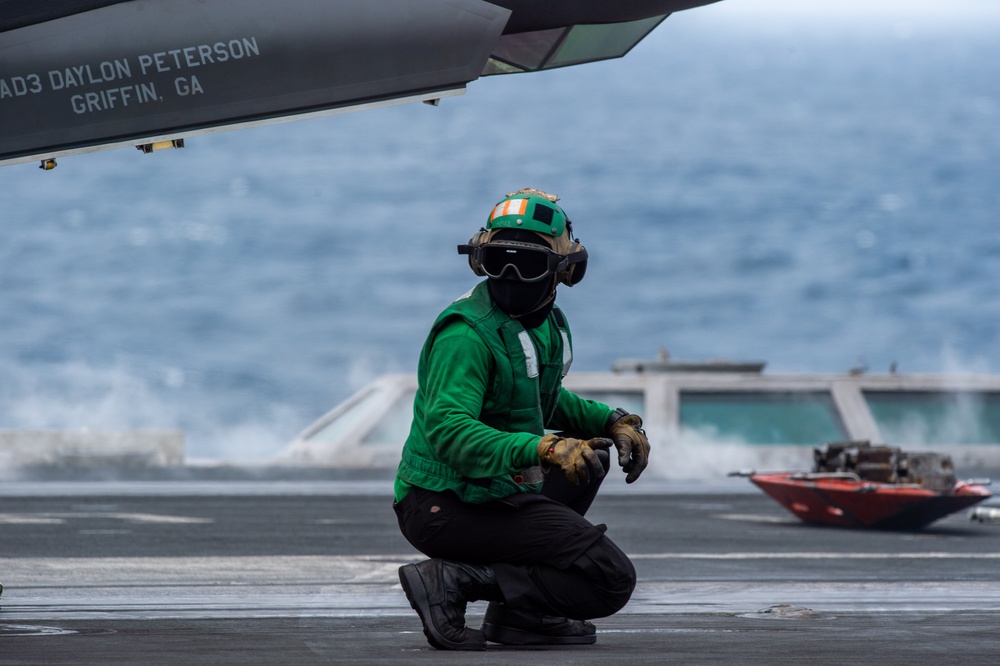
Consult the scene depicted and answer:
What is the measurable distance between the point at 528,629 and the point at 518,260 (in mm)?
1407

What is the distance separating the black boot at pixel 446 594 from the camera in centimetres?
541

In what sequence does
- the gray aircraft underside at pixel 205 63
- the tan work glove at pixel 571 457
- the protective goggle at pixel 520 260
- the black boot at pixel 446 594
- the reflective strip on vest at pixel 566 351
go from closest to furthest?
the tan work glove at pixel 571 457, the black boot at pixel 446 594, the protective goggle at pixel 520 260, the reflective strip on vest at pixel 566 351, the gray aircraft underside at pixel 205 63

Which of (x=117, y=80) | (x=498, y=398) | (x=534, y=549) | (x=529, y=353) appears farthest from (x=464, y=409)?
(x=117, y=80)

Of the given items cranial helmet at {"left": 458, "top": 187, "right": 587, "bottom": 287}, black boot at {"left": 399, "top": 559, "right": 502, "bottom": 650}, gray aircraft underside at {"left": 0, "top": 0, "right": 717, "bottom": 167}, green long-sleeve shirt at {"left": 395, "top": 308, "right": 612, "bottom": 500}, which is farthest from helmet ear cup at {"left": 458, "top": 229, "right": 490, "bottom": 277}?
gray aircraft underside at {"left": 0, "top": 0, "right": 717, "bottom": 167}

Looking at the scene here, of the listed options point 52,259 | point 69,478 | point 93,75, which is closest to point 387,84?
point 93,75

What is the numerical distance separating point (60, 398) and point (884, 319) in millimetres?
94337

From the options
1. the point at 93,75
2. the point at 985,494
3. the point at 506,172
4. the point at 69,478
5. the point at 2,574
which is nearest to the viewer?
the point at 93,75

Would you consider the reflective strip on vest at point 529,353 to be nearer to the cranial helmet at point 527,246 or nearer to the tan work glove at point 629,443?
the cranial helmet at point 527,246

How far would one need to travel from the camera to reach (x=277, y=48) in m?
7.50

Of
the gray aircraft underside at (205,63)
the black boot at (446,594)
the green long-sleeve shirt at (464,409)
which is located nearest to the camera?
the green long-sleeve shirt at (464,409)

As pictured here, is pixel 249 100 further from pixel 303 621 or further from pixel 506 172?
pixel 506 172

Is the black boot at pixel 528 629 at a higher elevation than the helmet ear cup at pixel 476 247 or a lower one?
lower

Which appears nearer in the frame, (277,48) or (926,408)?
(277,48)

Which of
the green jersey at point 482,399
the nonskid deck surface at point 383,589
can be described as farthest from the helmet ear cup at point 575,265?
the nonskid deck surface at point 383,589
